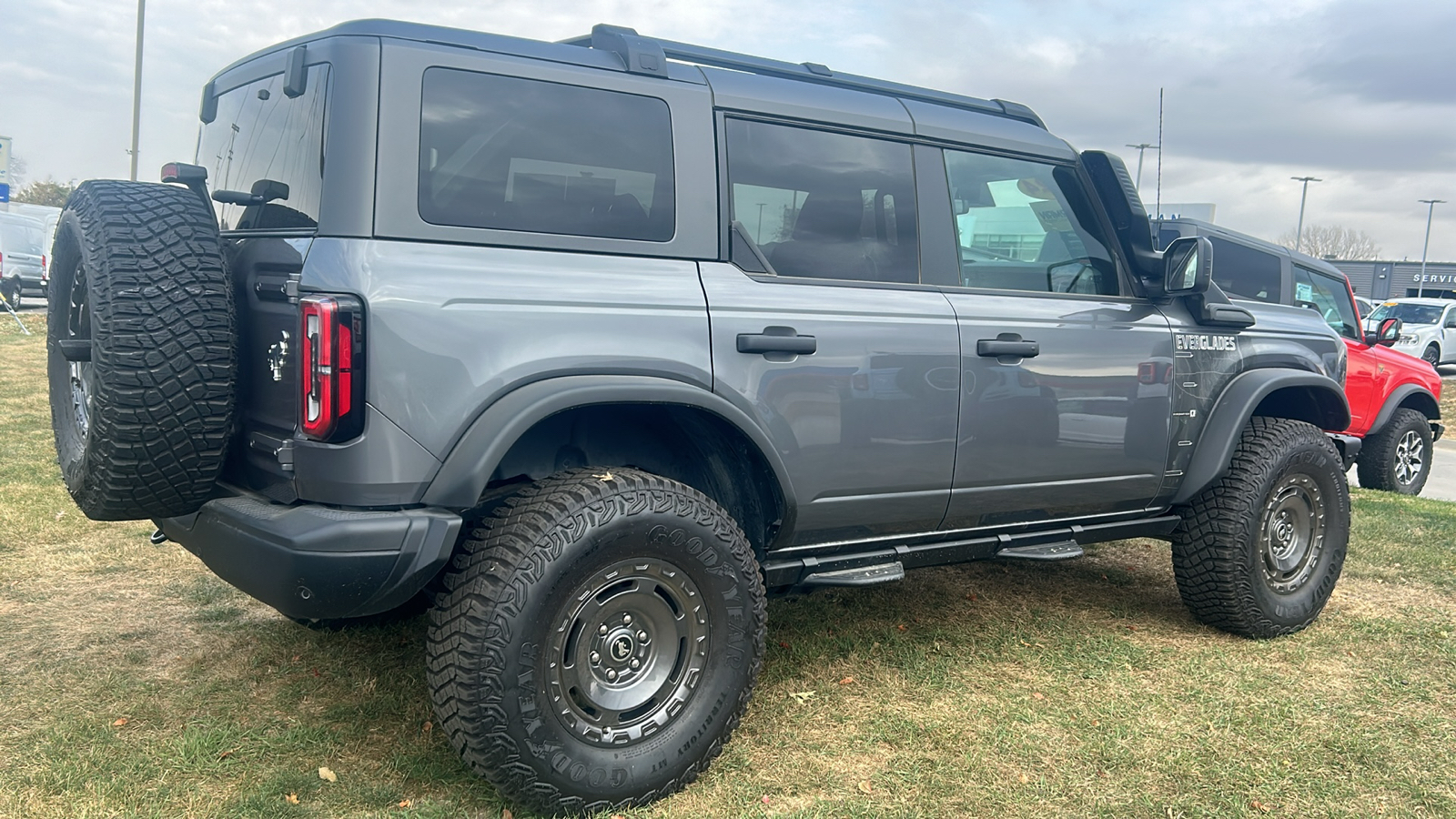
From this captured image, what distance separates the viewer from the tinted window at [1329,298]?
8055 mm

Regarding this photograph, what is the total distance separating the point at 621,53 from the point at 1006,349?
1.64m

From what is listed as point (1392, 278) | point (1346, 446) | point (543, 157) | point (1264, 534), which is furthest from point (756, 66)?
point (1392, 278)

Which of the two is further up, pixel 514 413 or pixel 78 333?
pixel 78 333

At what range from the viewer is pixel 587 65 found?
3.12m

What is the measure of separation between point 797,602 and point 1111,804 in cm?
203

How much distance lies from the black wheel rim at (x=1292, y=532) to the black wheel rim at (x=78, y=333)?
14.6ft

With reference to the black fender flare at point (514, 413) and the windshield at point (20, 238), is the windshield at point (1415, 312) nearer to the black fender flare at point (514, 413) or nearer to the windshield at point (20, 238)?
the black fender flare at point (514, 413)

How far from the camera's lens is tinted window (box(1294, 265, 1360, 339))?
8.05m

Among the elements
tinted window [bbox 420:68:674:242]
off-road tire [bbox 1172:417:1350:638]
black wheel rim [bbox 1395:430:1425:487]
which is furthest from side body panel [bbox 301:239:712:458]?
black wheel rim [bbox 1395:430:1425:487]

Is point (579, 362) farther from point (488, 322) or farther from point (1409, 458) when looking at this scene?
point (1409, 458)

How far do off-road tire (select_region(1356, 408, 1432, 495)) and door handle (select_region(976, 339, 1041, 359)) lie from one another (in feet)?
21.3

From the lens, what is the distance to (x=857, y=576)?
11.8 feet

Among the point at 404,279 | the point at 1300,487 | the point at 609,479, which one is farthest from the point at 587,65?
the point at 1300,487

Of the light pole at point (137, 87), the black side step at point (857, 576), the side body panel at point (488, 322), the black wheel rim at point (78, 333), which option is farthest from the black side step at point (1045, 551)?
the light pole at point (137, 87)
